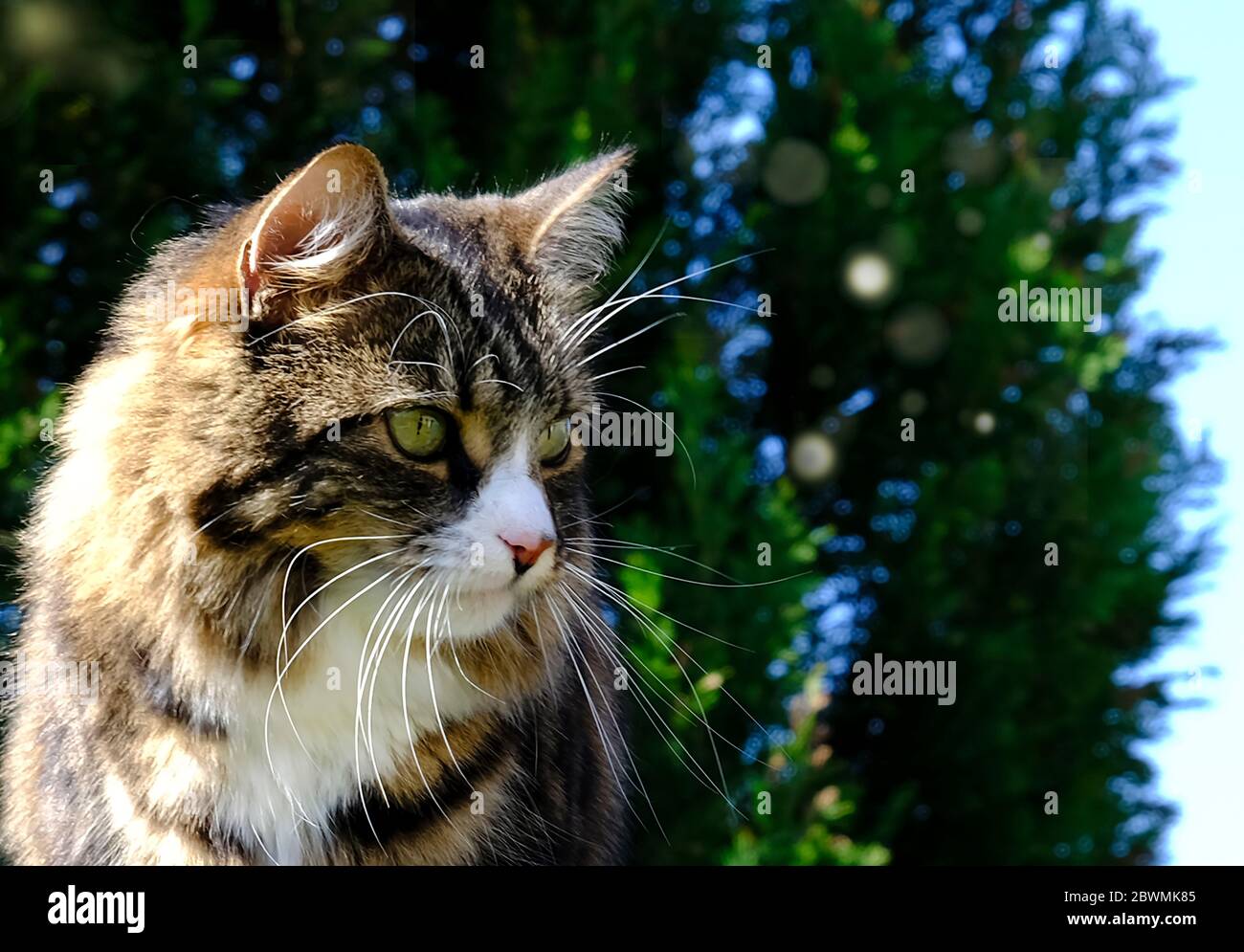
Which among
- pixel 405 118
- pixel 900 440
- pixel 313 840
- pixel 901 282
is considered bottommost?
pixel 313 840

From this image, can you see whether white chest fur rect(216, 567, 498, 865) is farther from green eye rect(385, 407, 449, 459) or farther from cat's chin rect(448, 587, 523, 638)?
green eye rect(385, 407, 449, 459)

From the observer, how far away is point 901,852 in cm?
331

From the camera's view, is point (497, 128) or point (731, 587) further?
point (497, 128)

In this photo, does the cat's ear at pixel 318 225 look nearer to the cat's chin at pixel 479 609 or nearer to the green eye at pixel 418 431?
the green eye at pixel 418 431

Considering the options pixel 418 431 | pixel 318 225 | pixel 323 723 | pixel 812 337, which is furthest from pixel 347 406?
pixel 812 337

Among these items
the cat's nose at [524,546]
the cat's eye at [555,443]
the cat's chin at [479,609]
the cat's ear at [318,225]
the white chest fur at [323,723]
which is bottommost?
the white chest fur at [323,723]

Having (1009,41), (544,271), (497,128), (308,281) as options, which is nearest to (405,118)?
(497,128)

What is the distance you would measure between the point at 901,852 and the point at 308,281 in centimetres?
253

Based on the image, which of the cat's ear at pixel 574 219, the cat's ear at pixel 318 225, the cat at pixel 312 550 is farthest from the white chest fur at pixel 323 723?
the cat's ear at pixel 574 219

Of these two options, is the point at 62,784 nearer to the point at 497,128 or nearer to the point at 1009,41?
the point at 497,128

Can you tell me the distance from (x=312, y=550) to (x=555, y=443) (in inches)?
14.2

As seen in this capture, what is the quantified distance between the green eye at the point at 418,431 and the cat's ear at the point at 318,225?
7.6 inches

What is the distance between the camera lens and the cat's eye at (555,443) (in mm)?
1574

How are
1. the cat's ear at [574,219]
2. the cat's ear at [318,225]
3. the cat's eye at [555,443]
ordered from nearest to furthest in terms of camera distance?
the cat's ear at [318,225]
the cat's eye at [555,443]
the cat's ear at [574,219]
